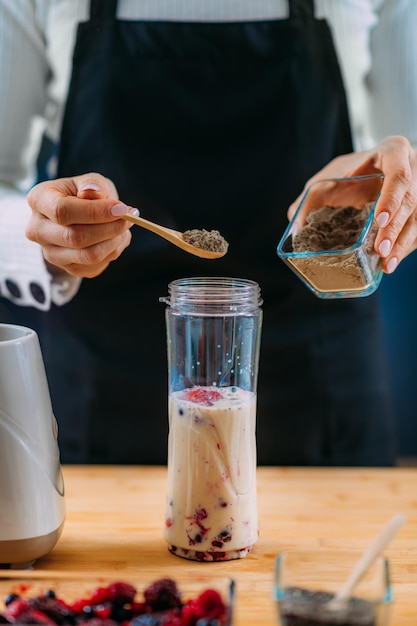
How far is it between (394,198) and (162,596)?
0.53 meters

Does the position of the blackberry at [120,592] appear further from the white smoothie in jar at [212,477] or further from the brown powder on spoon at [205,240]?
the brown powder on spoon at [205,240]

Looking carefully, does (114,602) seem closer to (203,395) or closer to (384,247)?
(203,395)

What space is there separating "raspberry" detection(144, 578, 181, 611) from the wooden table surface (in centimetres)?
1

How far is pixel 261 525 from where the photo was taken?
0.94m

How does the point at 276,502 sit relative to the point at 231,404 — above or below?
below

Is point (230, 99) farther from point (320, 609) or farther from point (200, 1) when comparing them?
point (320, 609)

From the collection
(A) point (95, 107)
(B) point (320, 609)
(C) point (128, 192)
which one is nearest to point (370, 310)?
(C) point (128, 192)

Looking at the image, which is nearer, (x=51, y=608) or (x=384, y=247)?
(x=51, y=608)

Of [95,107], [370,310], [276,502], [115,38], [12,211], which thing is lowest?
[276,502]

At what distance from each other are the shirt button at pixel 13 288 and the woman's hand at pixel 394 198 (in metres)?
0.48

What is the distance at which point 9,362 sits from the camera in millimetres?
777

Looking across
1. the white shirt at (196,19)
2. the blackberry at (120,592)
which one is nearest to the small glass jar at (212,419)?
the blackberry at (120,592)

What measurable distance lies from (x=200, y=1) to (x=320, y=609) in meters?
1.10

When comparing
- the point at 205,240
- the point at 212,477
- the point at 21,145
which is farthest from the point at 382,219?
the point at 21,145
